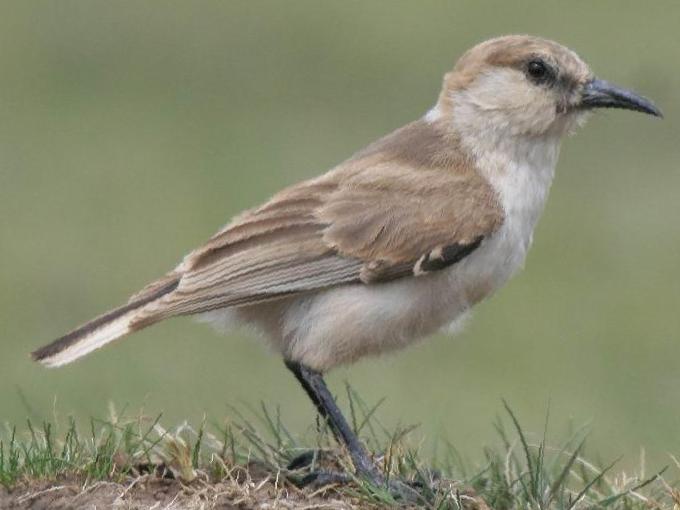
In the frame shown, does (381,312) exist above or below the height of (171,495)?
above

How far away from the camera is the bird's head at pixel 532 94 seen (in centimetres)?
854

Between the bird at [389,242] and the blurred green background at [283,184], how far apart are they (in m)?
0.78

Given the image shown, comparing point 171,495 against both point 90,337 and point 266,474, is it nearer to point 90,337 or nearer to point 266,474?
point 266,474

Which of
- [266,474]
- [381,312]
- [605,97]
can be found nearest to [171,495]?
[266,474]

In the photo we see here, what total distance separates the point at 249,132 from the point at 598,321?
17.9 feet

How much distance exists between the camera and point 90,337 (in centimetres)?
804

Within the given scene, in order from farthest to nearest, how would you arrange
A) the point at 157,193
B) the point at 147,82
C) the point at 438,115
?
the point at 147,82 < the point at 157,193 < the point at 438,115

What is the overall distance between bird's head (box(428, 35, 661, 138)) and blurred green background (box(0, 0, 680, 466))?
148cm

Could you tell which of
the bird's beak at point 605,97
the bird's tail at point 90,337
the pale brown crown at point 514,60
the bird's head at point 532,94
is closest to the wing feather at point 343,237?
the bird's tail at point 90,337

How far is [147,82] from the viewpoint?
20016 mm

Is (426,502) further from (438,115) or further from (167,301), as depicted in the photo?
(438,115)

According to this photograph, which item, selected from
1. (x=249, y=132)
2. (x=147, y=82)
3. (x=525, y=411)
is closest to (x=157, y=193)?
(x=249, y=132)

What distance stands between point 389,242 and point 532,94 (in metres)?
0.96

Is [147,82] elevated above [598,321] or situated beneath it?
elevated above
